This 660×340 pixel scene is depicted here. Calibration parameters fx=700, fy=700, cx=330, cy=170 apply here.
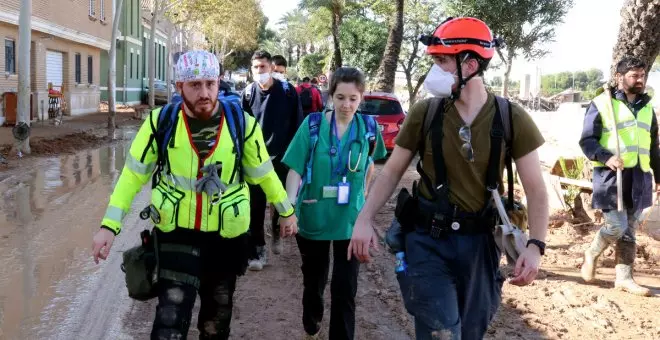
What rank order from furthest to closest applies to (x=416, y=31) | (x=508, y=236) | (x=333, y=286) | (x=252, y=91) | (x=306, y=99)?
(x=416, y=31)
(x=306, y=99)
(x=252, y=91)
(x=333, y=286)
(x=508, y=236)

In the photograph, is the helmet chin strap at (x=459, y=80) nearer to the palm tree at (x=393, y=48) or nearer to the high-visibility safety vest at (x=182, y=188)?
the high-visibility safety vest at (x=182, y=188)

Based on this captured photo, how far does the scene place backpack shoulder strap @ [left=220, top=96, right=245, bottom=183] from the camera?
3398 millimetres

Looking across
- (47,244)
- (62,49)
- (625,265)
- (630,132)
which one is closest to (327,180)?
(630,132)

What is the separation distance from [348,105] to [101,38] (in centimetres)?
2984

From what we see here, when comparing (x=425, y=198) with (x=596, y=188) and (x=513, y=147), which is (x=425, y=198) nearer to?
(x=513, y=147)

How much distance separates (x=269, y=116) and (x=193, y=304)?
2.84 metres

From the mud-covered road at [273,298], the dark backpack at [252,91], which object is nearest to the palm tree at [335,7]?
the mud-covered road at [273,298]

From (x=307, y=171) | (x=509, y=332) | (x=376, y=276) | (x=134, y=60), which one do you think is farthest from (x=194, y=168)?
(x=134, y=60)

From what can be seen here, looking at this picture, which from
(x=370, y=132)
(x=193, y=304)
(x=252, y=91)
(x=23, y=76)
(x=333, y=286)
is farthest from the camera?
(x=23, y=76)

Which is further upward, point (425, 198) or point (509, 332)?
point (425, 198)

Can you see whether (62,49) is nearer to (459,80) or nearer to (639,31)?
(639,31)

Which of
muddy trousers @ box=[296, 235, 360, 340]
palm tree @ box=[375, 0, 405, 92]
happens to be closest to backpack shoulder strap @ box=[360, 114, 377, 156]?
muddy trousers @ box=[296, 235, 360, 340]

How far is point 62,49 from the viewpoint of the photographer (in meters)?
26.8

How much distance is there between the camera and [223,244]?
342 centimetres
